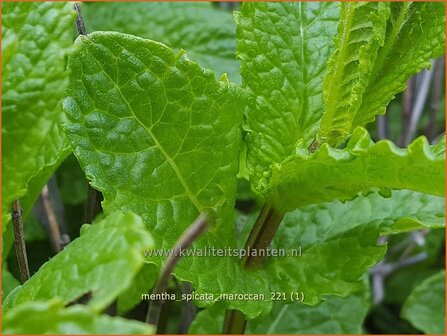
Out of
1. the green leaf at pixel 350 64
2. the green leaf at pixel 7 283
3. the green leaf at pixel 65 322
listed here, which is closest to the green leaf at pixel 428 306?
the green leaf at pixel 350 64

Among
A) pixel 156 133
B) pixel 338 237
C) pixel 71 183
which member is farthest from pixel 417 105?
pixel 156 133

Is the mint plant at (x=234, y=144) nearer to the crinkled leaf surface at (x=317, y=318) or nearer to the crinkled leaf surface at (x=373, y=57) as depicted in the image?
the crinkled leaf surface at (x=373, y=57)

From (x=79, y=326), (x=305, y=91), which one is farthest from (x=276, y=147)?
(x=79, y=326)

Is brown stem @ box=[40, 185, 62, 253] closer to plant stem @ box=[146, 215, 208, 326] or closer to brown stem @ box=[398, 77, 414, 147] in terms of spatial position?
plant stem @ box=[146, 215, 208, 326]

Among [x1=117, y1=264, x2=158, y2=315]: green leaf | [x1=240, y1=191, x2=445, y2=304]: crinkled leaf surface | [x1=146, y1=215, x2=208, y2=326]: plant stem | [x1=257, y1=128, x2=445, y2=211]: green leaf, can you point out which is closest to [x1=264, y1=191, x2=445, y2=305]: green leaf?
[x1=240, y1=191, x2=445, y2=304]: crinkled leaf surface

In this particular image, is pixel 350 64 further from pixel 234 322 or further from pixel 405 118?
pixel 405 118

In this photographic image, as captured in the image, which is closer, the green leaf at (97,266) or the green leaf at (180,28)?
the green leaf at (97,266)
